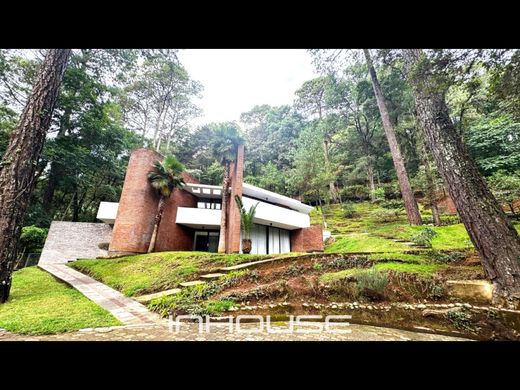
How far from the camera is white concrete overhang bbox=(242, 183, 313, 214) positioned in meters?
14.3

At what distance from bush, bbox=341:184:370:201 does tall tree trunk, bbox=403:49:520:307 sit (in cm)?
1960

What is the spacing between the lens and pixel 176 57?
206 inches

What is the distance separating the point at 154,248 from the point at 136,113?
647 inches

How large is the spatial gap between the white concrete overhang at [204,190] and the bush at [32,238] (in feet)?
33.7

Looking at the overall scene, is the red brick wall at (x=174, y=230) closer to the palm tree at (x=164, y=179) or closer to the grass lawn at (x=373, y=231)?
the palm tree at (x=164, y=179)

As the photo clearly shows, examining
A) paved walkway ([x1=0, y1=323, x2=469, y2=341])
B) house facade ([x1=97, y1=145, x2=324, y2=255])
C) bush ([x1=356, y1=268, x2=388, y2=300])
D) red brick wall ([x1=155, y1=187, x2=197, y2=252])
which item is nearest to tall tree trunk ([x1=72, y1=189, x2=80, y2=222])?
house facade ([x1=97, y1=145, x2=324, y2=255])

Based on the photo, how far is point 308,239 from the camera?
15047 millimetres

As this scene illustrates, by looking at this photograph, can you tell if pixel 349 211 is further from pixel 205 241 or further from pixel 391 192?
pixel 205 241

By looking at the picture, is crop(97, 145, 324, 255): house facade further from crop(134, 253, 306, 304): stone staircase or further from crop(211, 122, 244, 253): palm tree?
crop(134, 253, 306, 304): stone staircase
